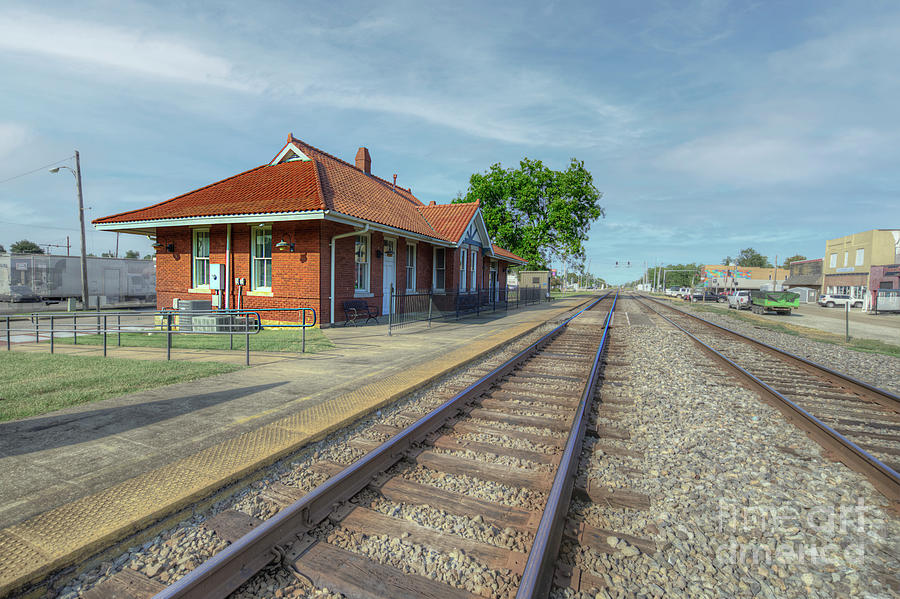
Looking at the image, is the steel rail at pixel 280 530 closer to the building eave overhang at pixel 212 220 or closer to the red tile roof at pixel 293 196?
the building eave overhang at pixel 212 220

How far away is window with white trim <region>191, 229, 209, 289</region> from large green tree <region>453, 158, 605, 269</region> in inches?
1180

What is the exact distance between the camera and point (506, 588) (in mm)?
2242

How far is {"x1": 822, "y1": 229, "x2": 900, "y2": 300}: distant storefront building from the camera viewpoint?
50594mm

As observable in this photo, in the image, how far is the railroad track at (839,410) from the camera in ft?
12.9

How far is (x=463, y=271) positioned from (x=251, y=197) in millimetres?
11296

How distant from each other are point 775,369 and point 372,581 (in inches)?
370

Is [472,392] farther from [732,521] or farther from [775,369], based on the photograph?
[775,369]

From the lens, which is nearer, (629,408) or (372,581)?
(372,581)

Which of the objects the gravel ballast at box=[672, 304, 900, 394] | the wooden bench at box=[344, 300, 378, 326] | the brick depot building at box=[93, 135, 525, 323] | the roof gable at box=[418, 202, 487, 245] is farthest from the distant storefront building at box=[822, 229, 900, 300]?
the wooden bench at box=[344, 300, 378, 326]

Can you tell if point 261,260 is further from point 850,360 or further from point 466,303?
point 850,360

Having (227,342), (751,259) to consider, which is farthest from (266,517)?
(751,259)

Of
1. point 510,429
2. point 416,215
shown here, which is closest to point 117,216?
point 416,215

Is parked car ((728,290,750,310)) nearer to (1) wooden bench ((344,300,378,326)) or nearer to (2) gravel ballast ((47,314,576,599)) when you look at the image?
(1) wooden bench ((344,300,378,326))

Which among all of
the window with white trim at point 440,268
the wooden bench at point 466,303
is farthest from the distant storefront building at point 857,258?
the window with white trim at point 440,268
